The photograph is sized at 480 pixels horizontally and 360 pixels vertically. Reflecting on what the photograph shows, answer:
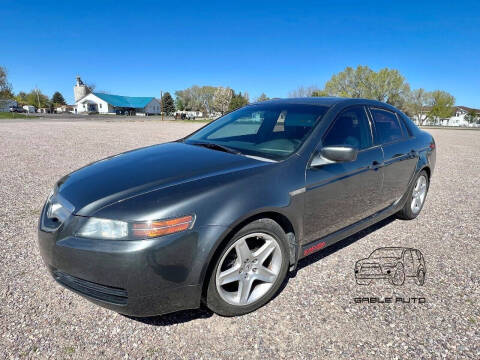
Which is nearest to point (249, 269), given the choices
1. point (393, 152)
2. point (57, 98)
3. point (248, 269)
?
point (248, 269)

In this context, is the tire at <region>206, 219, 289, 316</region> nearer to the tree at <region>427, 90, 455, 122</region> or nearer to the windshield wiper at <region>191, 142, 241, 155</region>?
the windshield wiper at <region>191, 142, 241, 155</region>

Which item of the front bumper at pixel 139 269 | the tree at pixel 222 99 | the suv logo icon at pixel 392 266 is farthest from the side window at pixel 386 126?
the tree at pixel 222 99

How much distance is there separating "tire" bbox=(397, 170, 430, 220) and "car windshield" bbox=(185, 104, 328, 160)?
1.91 meters

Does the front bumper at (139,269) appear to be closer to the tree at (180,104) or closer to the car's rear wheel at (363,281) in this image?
the car's rear wheel at (363,281)

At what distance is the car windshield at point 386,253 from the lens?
3.15 m

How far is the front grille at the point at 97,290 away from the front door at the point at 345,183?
4.69 ft

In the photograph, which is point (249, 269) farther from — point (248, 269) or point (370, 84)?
point (370, 84)

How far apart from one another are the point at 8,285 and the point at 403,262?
11.9 ft

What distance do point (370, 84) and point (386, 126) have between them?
193 ft

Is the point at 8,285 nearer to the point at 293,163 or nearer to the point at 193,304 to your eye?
the point at 193,304

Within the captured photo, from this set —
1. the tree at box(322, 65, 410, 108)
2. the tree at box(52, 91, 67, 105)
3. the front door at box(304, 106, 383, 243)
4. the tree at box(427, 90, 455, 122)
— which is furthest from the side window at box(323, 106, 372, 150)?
the tree at box(52, 91, 67, 105)

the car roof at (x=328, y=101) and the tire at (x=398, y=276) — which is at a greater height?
the car roof at (x=328, y=101)

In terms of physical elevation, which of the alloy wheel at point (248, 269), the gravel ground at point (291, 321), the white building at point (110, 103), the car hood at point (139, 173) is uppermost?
the white building at point (110, 103)

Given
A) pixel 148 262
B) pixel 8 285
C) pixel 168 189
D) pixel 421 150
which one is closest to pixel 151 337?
pixel 148 262
